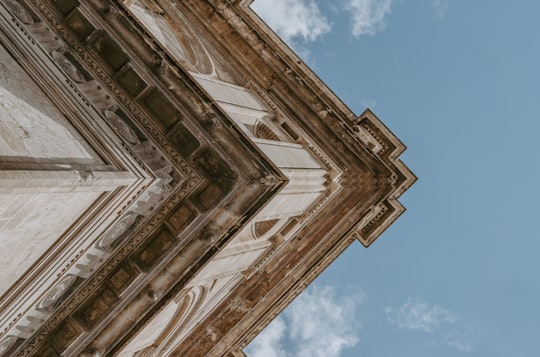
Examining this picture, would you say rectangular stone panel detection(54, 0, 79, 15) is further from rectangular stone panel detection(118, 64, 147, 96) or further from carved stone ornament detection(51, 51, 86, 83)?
rectangular stone panel detection(118, 64, 147, 96)

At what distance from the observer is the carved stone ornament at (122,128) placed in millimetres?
11597

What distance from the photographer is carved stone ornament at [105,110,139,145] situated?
11.6 metres

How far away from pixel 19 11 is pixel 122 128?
3117 millimetres

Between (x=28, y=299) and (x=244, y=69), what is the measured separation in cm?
1357

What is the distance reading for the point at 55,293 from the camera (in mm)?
11539

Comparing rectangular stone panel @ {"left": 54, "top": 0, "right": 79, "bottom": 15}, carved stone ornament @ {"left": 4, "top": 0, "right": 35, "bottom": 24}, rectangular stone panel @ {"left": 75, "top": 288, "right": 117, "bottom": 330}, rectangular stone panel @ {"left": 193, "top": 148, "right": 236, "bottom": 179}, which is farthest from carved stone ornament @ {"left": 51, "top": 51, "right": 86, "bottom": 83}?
rectangular stone panel @ {"left": 75, "top": 288, "right": 117, "bottom": 330}

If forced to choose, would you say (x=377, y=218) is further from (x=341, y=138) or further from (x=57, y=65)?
(x=57, y=65)

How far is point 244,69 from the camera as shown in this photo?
870 inches

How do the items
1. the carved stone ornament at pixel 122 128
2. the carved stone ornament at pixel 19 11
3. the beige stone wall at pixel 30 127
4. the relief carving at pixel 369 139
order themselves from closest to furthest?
the beige stone wall at pixel 30 127 < the carved stone ornament at pixel 19 11 < the carved stone ornament at pixel 122 128 < the relief carving at pixel 369 139

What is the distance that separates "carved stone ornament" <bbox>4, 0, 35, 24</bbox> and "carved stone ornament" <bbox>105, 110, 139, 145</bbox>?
95.4 inches

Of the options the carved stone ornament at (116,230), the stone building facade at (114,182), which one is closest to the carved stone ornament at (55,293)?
the stone building facade at (114,182)

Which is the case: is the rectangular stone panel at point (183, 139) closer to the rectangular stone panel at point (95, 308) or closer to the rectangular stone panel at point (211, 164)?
the rectangular stone panel at point (211, 164)

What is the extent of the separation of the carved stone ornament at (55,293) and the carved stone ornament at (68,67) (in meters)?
4.03

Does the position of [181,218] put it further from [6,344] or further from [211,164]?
[6,344]
